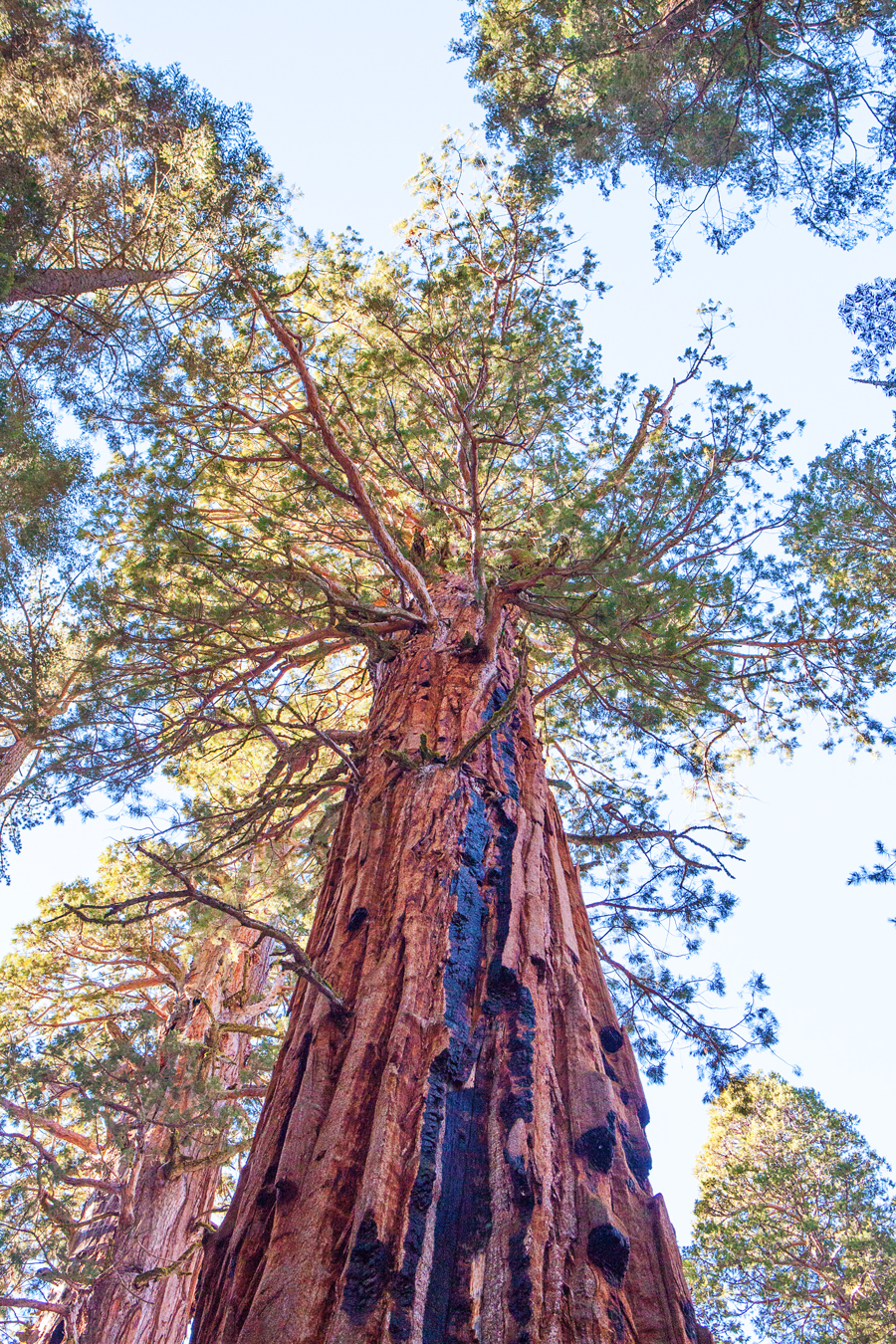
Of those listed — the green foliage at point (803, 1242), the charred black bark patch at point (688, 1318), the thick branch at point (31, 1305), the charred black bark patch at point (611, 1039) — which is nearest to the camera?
the charred black bark patch at point (688, 1318)

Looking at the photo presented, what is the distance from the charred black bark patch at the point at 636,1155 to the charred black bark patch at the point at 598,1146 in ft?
0.37

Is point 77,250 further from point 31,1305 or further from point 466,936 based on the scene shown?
point 31,1305

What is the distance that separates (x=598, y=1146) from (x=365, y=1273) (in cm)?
68

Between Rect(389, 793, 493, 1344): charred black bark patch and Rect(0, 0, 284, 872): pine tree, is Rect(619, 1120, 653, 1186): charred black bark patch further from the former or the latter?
Rect(0, 0, 284, 872): pine tree

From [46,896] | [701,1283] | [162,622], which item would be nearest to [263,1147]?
[162,622]

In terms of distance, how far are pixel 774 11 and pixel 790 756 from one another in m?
Result: 5.01

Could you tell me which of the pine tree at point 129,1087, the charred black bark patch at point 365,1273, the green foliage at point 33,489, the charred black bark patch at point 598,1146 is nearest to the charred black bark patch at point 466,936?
the charred black bark patch at point 598,1146

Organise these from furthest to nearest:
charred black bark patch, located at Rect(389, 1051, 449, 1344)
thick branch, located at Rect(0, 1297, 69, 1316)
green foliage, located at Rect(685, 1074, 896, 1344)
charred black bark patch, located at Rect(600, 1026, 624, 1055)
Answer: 1. green foliage, located at Rect(685, 1074, 896, 1344)
2. thick branch, located at Rect(0, 1297, 69, 1316)
3. charred black bark patch, located at Rect(600, 1026, 624, 1055)
4. charred black bark patch, located at Rect(389, 1051, 449, 1344)

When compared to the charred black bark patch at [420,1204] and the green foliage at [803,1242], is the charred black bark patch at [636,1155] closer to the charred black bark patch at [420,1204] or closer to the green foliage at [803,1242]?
the charred black bark patch at [420,1204]

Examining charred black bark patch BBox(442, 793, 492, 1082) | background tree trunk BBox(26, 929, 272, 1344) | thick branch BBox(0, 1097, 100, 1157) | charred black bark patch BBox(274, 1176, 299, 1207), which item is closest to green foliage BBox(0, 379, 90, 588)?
background tree trunk BBox(26, 929, 272, 1344)

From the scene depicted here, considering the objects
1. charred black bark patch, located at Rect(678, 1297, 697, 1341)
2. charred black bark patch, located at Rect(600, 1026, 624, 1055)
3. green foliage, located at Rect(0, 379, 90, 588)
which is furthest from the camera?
green foliage, located at Rect(0, 379, 90, 588)

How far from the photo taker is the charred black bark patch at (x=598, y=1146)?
2.08 meters

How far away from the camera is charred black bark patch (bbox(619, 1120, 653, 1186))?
2199 mm

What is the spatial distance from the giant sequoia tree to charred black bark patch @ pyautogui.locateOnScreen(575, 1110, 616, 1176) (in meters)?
0.01
